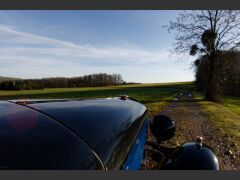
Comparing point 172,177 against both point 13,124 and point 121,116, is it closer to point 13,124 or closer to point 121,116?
point 13,124

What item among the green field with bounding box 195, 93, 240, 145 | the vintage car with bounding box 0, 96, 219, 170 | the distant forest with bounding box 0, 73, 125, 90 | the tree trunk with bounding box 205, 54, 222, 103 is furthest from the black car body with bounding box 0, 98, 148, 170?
the tree trunk with bounding box 205, 54, 222, 103

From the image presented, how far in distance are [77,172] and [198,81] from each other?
34701mm

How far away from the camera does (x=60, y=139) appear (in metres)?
1.64

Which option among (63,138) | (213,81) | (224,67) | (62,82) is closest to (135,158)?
(63,138)

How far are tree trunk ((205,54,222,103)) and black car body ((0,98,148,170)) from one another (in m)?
27.2

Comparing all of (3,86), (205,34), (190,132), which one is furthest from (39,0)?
(205,34)

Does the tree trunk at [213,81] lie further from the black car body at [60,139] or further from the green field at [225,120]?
the black car body at [60,139]

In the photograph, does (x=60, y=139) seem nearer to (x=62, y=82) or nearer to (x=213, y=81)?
(x=62, y=82)

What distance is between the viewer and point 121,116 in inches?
106

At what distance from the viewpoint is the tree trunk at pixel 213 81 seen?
28.1 meters

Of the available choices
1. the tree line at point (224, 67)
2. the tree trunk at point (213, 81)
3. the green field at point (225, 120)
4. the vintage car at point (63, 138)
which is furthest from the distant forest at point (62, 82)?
the tree trunk at point (213, 81)

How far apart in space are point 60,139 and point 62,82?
2374 millimetres

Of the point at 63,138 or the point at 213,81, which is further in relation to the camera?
the point at 213,81

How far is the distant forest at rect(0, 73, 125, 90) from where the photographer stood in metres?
3.59
